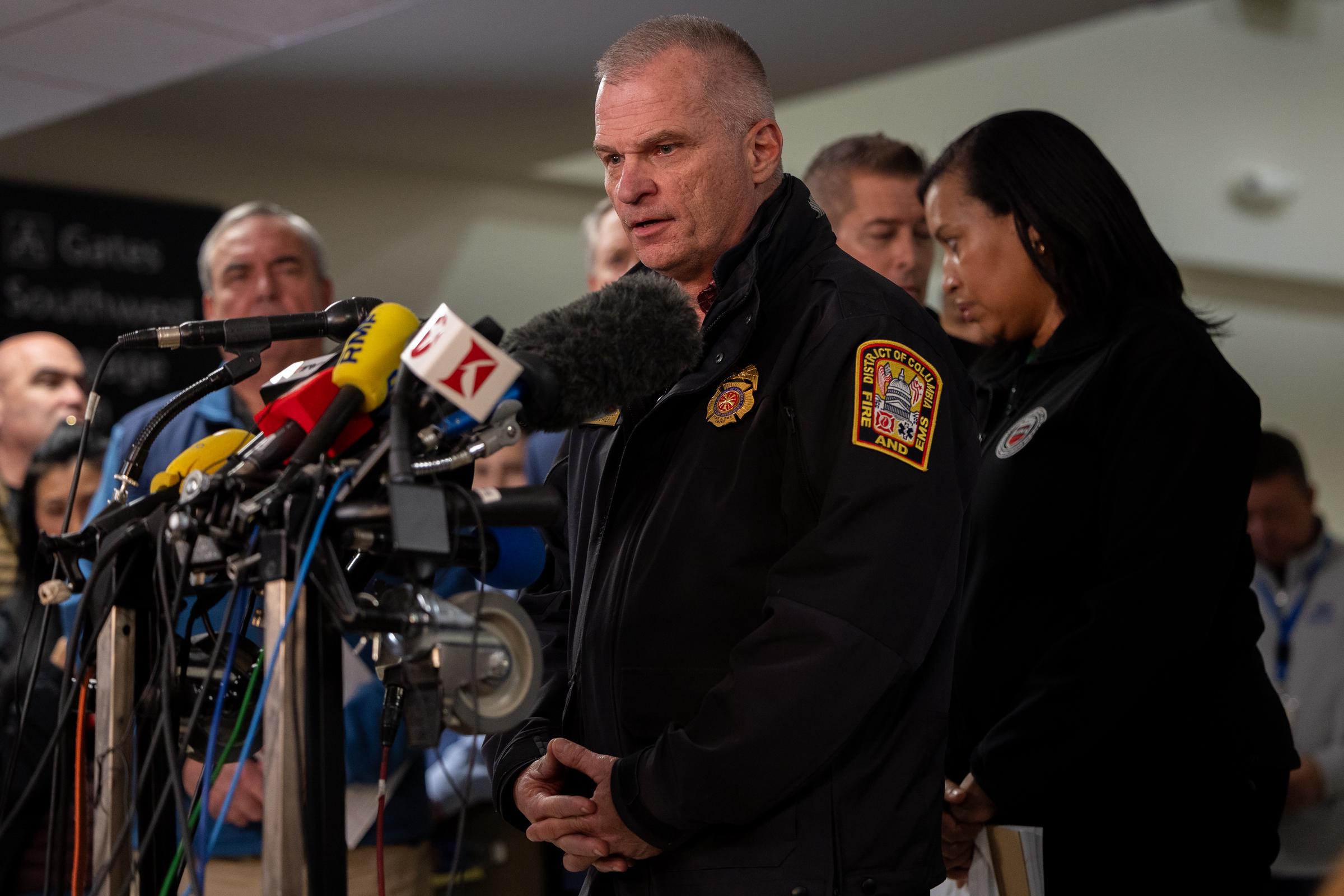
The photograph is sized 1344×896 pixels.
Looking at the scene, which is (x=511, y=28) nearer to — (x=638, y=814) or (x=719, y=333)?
(x=719, y=333)

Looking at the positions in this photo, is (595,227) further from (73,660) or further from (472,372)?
(472,372)

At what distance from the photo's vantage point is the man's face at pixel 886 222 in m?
2.72

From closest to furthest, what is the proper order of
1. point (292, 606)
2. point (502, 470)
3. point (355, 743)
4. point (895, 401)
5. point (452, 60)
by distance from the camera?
1. point (292, 606)
2. point (895, 401)
3. point (355, 743)
4. point (502, 470)
5. point (452, 60)

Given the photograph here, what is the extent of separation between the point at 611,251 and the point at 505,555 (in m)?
1.92

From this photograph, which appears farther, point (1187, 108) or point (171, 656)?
point (1187, 108)

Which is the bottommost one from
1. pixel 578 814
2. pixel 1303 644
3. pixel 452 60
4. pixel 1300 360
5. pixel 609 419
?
pixel 1303 644

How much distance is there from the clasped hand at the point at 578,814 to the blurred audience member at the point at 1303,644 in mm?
2804

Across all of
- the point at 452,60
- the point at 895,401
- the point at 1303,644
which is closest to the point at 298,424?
the point at 895,401

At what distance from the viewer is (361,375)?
1.28 metres

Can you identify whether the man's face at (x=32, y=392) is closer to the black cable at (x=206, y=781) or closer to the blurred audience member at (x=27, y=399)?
the blurred audience member at (x=27, y=399)

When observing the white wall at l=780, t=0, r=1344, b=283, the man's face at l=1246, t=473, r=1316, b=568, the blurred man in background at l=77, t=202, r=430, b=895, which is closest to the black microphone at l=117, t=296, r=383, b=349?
the blurred man in background at l=77, t=202, r=430, b=895

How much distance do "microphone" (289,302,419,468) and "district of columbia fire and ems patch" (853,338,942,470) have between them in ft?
1.52

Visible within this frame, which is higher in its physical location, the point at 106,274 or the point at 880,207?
the point at 106,274

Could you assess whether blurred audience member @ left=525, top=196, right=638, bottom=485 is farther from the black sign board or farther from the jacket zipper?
the black sign board
